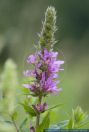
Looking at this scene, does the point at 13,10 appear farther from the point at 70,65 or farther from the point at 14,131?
the point at 14,131

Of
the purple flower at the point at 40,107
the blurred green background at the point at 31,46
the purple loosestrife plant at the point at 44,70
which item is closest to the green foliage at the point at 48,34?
the purple loosestrife plant at the point at 44,70

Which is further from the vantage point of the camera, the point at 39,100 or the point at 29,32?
the point at 29,32

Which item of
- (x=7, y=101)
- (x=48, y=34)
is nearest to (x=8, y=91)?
(x=7, y=101)

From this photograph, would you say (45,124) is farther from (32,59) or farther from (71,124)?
(32,59)

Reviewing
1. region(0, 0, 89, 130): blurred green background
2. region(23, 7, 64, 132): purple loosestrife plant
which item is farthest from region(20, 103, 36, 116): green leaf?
region(0, 0, 89, 130): blurred green background

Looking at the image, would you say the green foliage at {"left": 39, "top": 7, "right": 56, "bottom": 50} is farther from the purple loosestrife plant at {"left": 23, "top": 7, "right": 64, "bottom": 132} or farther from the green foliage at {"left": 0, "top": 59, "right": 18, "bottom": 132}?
the green foliage at {"left": 0, "top": 59, "right": 18, "bottom": 132}

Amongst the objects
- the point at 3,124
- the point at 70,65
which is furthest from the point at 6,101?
the point at 70,65

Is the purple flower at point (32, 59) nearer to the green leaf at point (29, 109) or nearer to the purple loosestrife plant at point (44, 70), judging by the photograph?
the purple loosestrife plant at point (44, 70)
